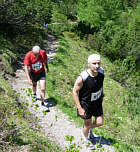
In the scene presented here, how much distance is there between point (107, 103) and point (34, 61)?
15.6 feet

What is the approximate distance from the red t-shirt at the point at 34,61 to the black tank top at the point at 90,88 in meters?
2.09

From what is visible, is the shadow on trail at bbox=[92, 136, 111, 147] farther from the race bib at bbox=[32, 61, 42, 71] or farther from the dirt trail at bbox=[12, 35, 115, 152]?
the race bib at bbox=[32, 61, 42, 71]

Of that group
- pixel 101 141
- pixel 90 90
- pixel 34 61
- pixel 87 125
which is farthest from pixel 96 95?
pixel 34 61

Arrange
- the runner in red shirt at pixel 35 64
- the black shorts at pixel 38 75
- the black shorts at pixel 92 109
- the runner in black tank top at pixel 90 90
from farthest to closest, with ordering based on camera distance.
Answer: the black shorts at pixel 38 75 < the runner in red shirt at pixel 35 64 < the black shorts at pixel 92 109 < the runner in black tank top at pixel 90 90

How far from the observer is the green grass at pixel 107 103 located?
244 inches

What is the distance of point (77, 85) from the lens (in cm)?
381

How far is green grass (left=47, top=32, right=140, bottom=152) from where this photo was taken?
620 centimetres

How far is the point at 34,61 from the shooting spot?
5.65m

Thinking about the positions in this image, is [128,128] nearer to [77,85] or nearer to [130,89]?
[77,85]

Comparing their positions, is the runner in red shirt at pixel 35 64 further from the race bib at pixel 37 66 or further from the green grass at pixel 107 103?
the green grass at pixel 107 103

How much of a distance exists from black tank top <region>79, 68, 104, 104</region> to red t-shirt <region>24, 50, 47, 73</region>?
6.87ft

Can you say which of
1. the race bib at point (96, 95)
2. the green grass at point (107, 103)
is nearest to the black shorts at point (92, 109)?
the race bib at point (96, 95)

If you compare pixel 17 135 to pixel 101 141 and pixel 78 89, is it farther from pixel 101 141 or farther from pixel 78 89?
pixel 101 141

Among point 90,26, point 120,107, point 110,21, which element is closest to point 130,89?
point 120,107
